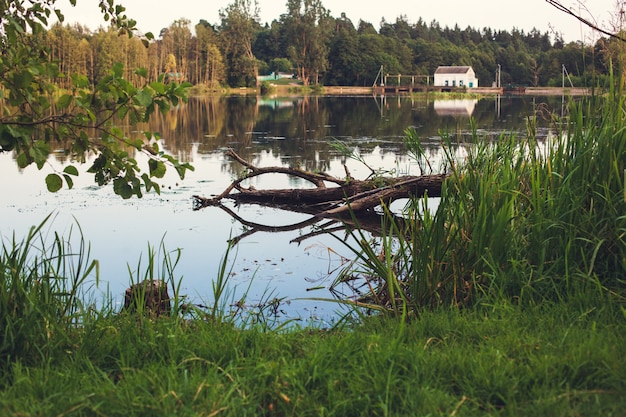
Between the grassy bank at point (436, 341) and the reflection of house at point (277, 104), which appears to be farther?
the reflection of house at point (277, 104)

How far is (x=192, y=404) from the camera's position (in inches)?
91.8

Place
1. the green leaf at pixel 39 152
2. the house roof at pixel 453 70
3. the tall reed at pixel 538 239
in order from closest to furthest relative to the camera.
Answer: the green leaf at pixel 39 152 → the tall reed at pixel 538 239 → the house roof at pixel 453 70

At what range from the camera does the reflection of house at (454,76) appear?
297 feet

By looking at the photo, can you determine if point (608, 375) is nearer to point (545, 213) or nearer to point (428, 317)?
point (428, 317)

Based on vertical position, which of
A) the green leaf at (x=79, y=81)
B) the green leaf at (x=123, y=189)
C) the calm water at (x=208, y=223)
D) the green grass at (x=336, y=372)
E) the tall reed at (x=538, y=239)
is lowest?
the calm water at (x=208, y=223)

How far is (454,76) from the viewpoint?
90.8 meters

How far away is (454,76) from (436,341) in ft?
298

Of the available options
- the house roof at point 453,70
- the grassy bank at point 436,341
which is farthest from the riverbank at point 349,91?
the grassy bank at point 436,341

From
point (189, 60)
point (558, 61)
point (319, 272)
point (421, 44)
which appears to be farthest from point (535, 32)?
point (319, 272)

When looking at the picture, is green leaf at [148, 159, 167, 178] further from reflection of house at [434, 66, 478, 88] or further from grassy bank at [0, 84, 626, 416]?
reflection of house at [434, 66, 478, 88]

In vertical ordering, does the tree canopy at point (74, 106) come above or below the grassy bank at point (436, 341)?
above

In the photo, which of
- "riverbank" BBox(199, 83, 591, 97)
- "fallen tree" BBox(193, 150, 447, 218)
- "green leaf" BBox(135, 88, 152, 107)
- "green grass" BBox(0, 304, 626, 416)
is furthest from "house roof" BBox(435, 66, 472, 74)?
"green leaf" BBox(135, 88, 152, 107)

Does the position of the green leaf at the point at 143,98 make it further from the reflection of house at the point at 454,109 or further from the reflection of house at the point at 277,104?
the reflection of house at the point at 277,104

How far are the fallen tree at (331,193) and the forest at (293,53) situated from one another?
43.0 m
